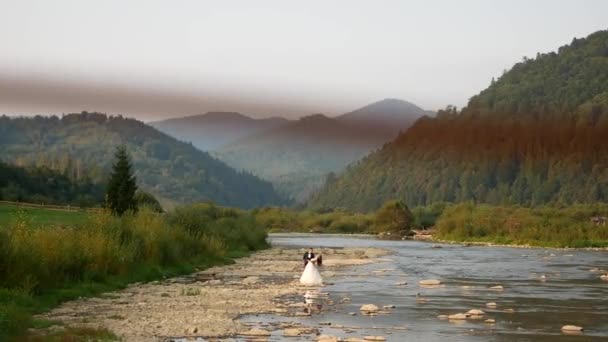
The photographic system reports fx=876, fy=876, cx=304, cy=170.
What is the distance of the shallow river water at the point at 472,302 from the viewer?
25.0 meters

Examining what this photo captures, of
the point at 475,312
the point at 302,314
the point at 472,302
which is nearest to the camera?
the point at 302,314

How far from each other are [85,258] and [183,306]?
7.22 m

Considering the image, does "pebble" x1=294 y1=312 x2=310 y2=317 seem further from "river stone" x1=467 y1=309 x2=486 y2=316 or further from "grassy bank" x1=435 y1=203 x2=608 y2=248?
"grassy bank" x1=435 y1=203 x2=608 y2=248

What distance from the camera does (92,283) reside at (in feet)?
116

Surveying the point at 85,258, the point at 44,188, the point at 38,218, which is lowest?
the point at 85,258

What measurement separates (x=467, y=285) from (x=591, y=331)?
17.7m

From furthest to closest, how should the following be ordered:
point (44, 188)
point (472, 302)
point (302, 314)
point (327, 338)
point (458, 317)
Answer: point (44, 188) < point (472, 302) < point (302, 314) < point (458, 317) < point (327, 338)

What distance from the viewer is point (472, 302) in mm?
34094

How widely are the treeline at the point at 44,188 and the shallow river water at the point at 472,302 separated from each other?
66.5 meters

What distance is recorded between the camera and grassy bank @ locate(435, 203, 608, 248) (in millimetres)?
107938

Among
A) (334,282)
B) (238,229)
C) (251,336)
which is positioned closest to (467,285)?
(334,282)

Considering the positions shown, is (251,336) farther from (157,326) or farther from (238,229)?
(238,229)

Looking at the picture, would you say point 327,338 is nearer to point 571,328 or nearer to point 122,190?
point 571,328

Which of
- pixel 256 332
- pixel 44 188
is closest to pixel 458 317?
pixel 256 332
